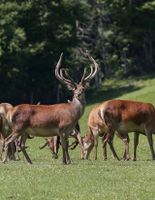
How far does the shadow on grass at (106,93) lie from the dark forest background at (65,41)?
143 cm

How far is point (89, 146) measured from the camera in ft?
74.9

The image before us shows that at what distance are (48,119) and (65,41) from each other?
97.5 feet

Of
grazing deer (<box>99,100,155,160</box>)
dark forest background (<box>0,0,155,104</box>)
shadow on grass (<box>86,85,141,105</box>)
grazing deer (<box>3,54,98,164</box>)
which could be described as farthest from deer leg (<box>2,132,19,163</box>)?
shadow on grass (<box>86,85,141,105</box>)

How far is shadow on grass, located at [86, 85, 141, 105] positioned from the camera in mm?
46525

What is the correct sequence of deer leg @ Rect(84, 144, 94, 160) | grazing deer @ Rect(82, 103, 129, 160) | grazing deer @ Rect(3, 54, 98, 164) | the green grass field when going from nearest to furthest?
the green grass field → grazing deer @ Rect(3, 54, 98, 164) → grazing deer @ Rect(82, 103, 129, 160) → deer leg @ Rect(84, 144, 94, 160)

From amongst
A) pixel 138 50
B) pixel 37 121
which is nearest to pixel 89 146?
pixel 37 121

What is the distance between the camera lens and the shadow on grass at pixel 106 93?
4653cm

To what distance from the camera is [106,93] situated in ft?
160

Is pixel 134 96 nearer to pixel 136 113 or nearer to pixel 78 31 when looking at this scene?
pixel 78 31

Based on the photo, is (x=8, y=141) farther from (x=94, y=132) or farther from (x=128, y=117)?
(x=94, y=132)

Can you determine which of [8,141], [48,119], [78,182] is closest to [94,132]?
[48,119]

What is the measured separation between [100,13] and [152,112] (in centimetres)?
3289

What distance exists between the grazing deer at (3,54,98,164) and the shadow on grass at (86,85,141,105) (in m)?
27.2

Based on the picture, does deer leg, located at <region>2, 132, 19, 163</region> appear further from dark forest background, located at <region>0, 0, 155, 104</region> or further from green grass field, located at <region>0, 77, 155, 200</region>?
dark forest background, located at <region>0, 0, 155, 104</region>
